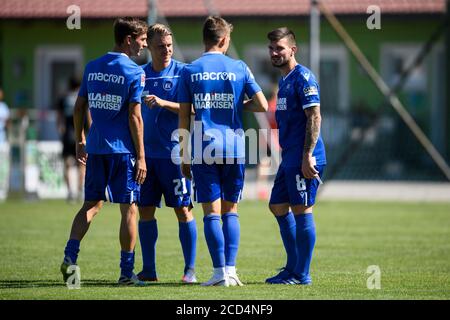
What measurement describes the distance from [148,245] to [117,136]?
3.92 feet

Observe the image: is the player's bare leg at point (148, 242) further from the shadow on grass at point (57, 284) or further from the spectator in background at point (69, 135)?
the spectator in background at point (69, 135)

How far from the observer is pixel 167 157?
10281 millimetres

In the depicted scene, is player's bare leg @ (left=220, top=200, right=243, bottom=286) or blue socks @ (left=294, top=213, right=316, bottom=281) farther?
blue socks @ (left=294, top=213, right=316, bottom=281)

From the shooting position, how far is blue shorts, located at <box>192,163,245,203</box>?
973cm

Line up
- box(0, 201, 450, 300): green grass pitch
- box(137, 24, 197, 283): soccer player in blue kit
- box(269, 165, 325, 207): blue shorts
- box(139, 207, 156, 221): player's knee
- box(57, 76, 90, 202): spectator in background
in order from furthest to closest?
box(57, 76, 90, 202): spectator in background < box(139, 207, 156, 221): player's knee < box(137, 24, 197, 283): soccer player in blue kit < box(269, 165, 325, 207): blue shorts < box(0, 201, 450, 300): green grass pitch

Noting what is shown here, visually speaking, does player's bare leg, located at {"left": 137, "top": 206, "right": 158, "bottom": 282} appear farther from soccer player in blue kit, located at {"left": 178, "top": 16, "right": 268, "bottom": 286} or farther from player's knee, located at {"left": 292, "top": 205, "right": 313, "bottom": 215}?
player's knee, located at {"left": 292, "top": 205, "right": 313, "bottom": 215}

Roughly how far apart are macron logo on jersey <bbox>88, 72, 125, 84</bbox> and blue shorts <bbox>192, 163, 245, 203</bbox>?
1.00 meters

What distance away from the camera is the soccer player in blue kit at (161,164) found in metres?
10.3

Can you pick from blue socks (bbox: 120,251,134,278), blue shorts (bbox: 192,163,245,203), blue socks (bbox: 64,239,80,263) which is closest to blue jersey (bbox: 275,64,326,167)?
blue shorts (bbox: 192,163,245,203)

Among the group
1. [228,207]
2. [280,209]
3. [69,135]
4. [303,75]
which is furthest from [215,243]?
[69,135]

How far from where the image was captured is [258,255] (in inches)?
501

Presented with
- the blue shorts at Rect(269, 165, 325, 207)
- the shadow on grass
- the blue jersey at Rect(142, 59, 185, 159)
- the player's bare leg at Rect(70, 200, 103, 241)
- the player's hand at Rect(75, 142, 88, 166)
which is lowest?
the shadow on grass
